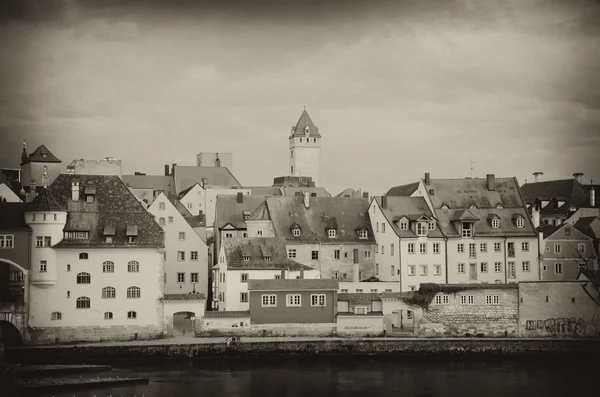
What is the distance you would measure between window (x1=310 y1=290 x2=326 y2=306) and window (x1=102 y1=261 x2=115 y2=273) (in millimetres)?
10510

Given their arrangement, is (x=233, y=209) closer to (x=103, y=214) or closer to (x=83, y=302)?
(x=103, y=214)

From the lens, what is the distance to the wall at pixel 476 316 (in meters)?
49.0

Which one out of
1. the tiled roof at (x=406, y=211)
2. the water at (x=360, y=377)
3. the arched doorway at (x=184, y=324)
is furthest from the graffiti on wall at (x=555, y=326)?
the arched doorway at (x=184, y=324)

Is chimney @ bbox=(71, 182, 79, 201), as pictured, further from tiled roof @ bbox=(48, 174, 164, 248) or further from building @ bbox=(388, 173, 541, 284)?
building @ bbox=(388, 173, 541, 284)

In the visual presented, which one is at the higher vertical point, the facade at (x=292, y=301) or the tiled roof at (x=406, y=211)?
the tiled roof at (x=406, y=211)

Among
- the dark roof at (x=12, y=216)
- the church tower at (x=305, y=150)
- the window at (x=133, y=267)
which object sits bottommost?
the window at (x=133, y=267)

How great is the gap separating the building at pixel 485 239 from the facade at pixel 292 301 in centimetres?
1139

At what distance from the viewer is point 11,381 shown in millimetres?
36531

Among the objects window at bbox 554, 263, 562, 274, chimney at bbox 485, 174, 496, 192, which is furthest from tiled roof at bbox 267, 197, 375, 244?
window at bbox 554, 263, 562, 274

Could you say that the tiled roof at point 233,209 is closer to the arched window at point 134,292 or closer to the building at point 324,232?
the building at point 324,232

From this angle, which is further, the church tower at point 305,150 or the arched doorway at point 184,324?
the church tower at point 305,150

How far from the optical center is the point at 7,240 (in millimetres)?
45219

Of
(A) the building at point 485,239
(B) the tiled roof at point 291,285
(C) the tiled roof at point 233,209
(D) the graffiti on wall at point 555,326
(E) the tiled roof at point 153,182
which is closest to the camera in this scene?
(B) the tiled roof at point 291,285

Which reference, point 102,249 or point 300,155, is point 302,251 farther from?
point 300,155
